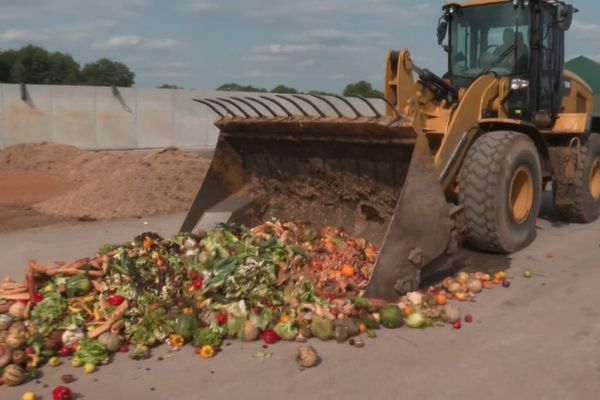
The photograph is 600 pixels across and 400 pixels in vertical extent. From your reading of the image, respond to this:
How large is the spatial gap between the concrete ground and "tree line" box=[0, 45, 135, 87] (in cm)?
5020

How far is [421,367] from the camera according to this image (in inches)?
176

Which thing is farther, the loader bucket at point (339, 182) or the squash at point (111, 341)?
the loader bucket at point (339, 182)

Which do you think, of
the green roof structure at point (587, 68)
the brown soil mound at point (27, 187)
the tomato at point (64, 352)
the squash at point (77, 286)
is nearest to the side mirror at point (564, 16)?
the squash at point (77, 286)

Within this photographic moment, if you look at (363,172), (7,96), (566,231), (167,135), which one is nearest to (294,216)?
(363,172)

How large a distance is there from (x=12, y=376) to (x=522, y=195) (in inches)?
226

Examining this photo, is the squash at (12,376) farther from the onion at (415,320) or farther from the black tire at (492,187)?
the black tire at (492,187)

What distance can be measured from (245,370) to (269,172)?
349cm

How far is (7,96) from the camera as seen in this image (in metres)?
22.4

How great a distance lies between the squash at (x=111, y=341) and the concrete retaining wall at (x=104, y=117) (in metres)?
19.2

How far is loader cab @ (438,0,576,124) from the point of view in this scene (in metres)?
8.31

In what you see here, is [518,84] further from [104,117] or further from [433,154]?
[104,117]

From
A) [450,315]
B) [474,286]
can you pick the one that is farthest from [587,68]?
[450,315]

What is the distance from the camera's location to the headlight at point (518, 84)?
821 cm

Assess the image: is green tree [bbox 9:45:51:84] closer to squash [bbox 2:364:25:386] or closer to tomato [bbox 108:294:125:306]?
tomato [bbox 108:294:125:306]
